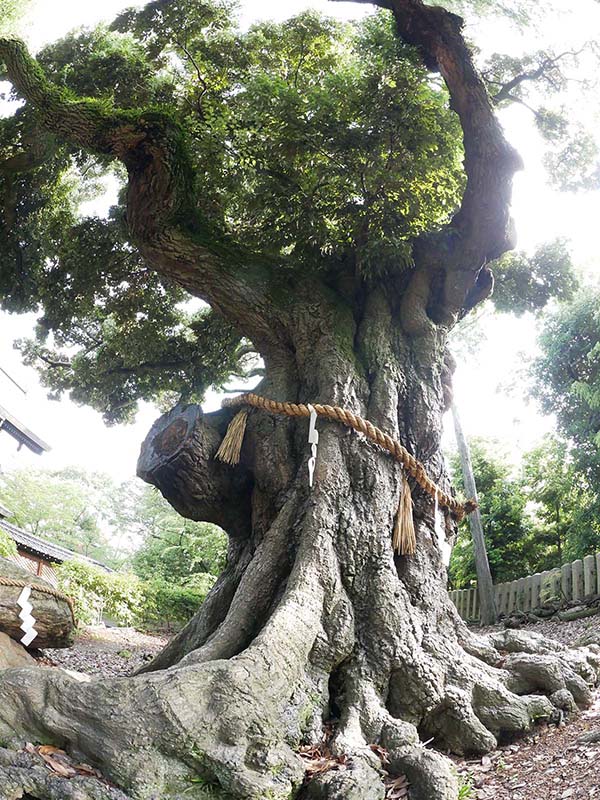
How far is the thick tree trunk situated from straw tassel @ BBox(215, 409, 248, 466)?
0.09 metres

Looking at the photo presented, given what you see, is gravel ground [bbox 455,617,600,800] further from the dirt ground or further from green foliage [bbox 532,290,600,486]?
green foliage [bbox 532,290,600,486]

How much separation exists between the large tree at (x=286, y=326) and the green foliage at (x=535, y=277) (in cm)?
157

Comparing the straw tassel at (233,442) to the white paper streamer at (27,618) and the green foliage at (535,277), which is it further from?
the green foliage at (535,277)

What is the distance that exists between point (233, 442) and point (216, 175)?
3.66 metres

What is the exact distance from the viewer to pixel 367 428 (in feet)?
16.2

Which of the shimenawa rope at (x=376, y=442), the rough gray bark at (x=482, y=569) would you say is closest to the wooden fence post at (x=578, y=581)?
the rough gray bark at (x=482, y=569)

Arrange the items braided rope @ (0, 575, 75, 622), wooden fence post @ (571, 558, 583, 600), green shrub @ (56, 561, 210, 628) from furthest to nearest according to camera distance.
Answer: green shrub @ (56, 561, 210, 628), wooden fence post @ (571, 558, 583, 600), braided rope @ (0, 575, 75, 622)

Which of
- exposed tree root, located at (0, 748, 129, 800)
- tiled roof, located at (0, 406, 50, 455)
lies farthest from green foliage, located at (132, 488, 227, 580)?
exposed tree root, located at (0, 748, 129, 800)

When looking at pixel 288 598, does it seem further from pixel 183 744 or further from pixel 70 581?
pixel 70 581

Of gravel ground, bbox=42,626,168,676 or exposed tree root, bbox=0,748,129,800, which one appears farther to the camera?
gravel ground, bbox=42,626,168,676

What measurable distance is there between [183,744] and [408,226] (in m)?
5.05

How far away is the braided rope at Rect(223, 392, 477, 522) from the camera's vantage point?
16.2 feet

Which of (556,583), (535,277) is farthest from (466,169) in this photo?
(556,583)

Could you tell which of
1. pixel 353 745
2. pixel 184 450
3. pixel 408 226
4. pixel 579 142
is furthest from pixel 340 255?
pixel 353 745
